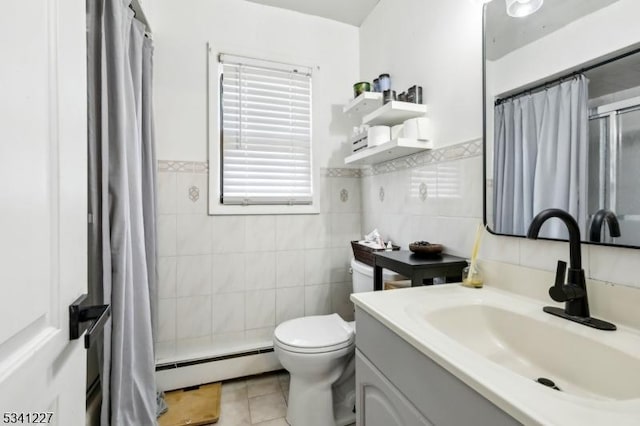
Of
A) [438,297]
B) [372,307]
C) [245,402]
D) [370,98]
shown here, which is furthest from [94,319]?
[370,98]

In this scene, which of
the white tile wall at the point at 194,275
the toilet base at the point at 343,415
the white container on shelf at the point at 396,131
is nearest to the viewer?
the toilet base at the point at 343,415

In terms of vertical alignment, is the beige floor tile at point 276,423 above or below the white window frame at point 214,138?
below

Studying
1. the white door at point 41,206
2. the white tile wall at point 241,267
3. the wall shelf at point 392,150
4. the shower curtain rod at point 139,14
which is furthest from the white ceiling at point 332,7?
the white door at point 41,206

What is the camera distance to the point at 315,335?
4.68ft

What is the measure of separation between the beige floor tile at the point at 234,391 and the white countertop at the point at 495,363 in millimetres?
1215

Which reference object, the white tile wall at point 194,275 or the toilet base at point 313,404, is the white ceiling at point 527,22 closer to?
the toilet base at point 313,404

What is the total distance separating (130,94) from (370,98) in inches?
48.3

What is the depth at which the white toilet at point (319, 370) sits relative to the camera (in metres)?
1.33

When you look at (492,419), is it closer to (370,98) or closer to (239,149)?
(370,98)

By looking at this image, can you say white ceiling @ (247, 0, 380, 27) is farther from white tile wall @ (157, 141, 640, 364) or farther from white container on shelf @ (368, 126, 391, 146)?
white tile wall @ (157, 141, 640, 364)

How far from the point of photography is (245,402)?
1631mm

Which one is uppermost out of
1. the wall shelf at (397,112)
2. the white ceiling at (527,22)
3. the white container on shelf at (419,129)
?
the white ceiling at (527,22)

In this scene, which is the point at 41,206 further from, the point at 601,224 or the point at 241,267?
the point at 241,267

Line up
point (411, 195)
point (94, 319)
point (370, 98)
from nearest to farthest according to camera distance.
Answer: point (94, 319) → point (411, 195) → point (370, 98)
